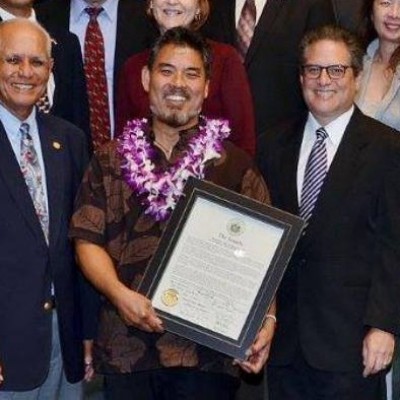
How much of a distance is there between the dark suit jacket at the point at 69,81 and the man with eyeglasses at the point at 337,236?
0.93m

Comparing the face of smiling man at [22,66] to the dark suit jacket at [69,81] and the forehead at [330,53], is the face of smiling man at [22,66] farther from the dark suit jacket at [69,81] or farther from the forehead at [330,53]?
the forehead at [330,53]

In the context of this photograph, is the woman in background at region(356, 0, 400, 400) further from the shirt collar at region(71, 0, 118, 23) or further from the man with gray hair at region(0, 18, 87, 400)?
the man with gray hair at region(0, 18, 87, 400)

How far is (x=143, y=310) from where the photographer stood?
10.9ft

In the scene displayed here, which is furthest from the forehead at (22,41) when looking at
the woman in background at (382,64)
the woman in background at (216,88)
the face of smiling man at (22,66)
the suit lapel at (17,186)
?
the woman in background at (382,64)

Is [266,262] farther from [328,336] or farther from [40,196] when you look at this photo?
[40,196]

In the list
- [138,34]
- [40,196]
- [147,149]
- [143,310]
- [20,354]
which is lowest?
[20,354]

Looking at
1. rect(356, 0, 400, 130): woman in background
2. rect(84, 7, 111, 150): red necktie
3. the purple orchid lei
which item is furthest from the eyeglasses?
rect(84, 7, 111, 150): red necktie

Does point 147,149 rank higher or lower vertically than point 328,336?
higher

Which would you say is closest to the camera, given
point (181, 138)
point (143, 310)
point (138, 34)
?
point (143, 310)

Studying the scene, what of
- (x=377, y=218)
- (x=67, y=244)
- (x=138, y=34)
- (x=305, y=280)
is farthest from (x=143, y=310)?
(x=138, y=34)

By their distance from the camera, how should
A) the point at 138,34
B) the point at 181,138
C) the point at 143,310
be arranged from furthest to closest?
1. the point at 138,34
2. the point at 181,138
3. the point at 143,310

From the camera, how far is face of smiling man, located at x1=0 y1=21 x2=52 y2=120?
3547mm

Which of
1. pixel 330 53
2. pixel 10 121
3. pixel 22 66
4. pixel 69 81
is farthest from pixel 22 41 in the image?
pixel 330 53

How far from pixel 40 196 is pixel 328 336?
113cm
